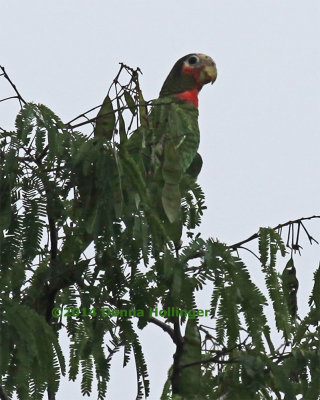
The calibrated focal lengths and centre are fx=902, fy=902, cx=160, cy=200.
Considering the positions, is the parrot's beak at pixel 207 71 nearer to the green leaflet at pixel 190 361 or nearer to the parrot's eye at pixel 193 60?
the parrot's eye at pixel 193 60

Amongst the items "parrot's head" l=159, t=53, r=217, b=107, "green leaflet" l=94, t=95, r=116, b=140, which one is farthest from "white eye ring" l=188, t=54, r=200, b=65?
"green leaflet" l=94, t=95, r=116, b=140

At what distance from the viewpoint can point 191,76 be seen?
21.5ft

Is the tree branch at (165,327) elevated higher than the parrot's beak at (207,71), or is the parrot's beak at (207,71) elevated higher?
the parrot's beak at (207,71)

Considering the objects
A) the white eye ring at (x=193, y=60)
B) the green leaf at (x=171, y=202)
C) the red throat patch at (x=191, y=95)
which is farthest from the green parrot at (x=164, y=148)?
the white eye ring at (x=193, y=60)

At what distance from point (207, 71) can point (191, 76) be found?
4.9 inches

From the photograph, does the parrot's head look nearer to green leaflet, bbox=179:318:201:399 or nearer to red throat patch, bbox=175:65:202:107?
red throat patch, bbox=175:65:202:107

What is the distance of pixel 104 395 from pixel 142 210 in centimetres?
103

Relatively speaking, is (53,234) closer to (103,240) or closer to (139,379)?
(103,240)

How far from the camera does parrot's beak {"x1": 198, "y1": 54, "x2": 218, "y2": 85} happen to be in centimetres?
654

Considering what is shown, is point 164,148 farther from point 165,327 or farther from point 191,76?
point 191,76

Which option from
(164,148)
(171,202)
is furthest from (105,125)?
(171,202)

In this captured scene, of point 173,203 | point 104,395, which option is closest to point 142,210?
point 173,203

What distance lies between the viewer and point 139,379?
382 cm

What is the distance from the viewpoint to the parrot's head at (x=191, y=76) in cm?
654
